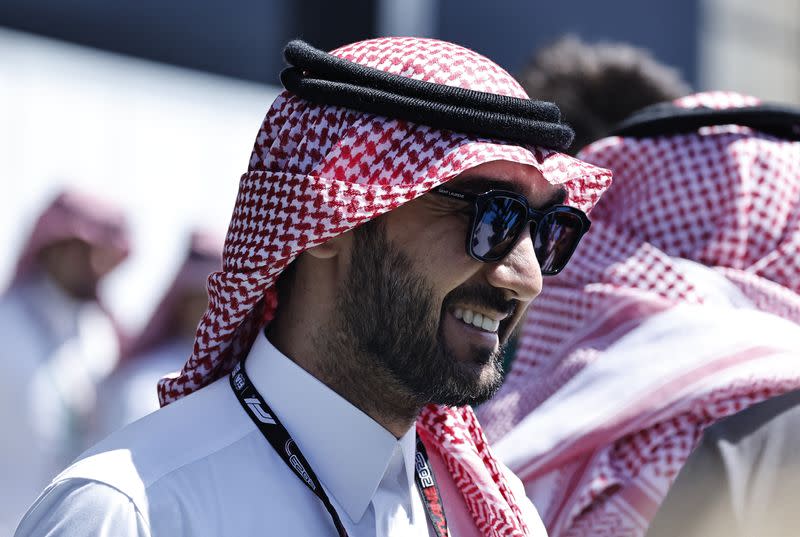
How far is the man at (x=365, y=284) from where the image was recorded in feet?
7.05

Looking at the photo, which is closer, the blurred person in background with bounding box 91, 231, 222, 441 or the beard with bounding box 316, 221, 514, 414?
the beard with bounding box 316, 221, 514, 414

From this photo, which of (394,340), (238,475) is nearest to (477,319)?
(394,340)

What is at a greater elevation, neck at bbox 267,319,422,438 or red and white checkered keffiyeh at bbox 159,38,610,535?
red and white checkered keffiyeh at bbox 159,38,610,535

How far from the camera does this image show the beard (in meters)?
2.23

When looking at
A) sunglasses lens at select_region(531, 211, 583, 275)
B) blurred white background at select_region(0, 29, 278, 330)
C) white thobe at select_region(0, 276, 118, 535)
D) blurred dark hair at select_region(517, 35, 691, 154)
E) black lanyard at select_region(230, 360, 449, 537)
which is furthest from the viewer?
blurred white background at select_region(0, 29, 278, 330)

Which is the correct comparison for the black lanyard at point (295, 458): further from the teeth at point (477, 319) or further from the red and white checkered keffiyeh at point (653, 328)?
the red and white checkered keffiyeh at point (653, 328)

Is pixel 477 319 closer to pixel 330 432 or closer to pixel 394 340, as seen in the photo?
pixel 394 340

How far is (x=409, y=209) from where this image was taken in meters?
2.27

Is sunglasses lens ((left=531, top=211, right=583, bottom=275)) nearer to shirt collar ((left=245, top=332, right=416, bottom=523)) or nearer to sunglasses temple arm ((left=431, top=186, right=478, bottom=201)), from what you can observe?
sunglasses temple arm ((left=431, top=186, right=478, bottom=201))

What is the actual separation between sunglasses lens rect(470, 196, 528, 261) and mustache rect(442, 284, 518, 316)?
7 centimetres

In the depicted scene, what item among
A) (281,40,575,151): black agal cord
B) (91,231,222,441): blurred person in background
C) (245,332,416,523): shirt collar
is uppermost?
(281,40,575,151): black agal cord

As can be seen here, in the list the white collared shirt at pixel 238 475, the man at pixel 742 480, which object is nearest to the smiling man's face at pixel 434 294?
the white collared shirt at pixel 238 475

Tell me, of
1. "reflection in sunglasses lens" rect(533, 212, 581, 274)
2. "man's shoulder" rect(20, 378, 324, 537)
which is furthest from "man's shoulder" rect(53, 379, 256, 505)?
"reflection in sunglasses lens" rect(533, 212, 581, 274)

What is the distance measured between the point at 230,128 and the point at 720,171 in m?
5.47
